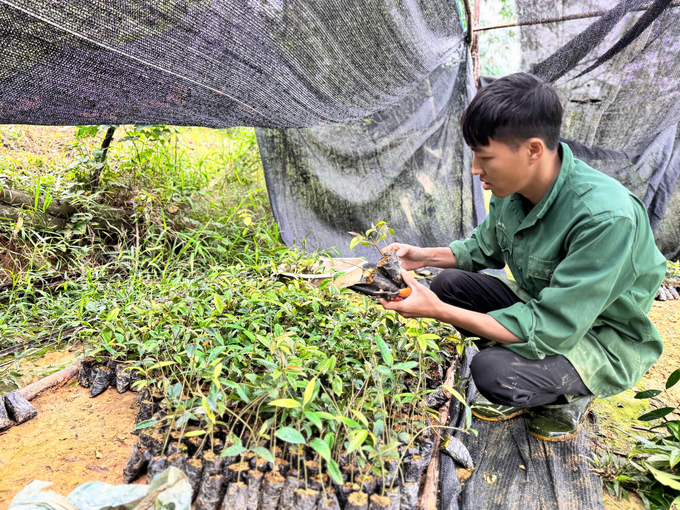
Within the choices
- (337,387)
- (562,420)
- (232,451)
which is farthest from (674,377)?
(232,451)

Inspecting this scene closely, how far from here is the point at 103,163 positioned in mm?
3170

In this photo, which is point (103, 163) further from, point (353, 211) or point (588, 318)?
point (588, 318)

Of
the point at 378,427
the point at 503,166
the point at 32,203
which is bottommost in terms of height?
the point at 378,427

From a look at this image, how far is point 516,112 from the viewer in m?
1.49

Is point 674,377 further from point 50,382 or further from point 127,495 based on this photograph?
point 50,382

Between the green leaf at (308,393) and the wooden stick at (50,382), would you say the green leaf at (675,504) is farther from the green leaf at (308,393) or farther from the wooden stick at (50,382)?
the wooden stick at (50,382)

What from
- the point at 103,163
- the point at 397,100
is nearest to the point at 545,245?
the point at 397,100

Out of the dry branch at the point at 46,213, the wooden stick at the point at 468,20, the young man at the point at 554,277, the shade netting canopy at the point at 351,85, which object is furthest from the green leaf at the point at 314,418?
the wooden stick at the point at 468,20

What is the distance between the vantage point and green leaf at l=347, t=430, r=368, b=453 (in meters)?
1.18

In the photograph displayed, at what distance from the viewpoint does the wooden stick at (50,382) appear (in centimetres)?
191

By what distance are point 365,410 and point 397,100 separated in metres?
2.16

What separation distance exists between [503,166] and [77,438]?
1.83 metres

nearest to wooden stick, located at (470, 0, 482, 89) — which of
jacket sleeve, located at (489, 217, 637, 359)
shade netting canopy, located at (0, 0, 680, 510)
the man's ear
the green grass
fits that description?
shade netting canopy, located at (0, 0, 680, 510)

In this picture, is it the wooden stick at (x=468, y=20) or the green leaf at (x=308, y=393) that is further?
the wooden stick at (x=468, y=20)
